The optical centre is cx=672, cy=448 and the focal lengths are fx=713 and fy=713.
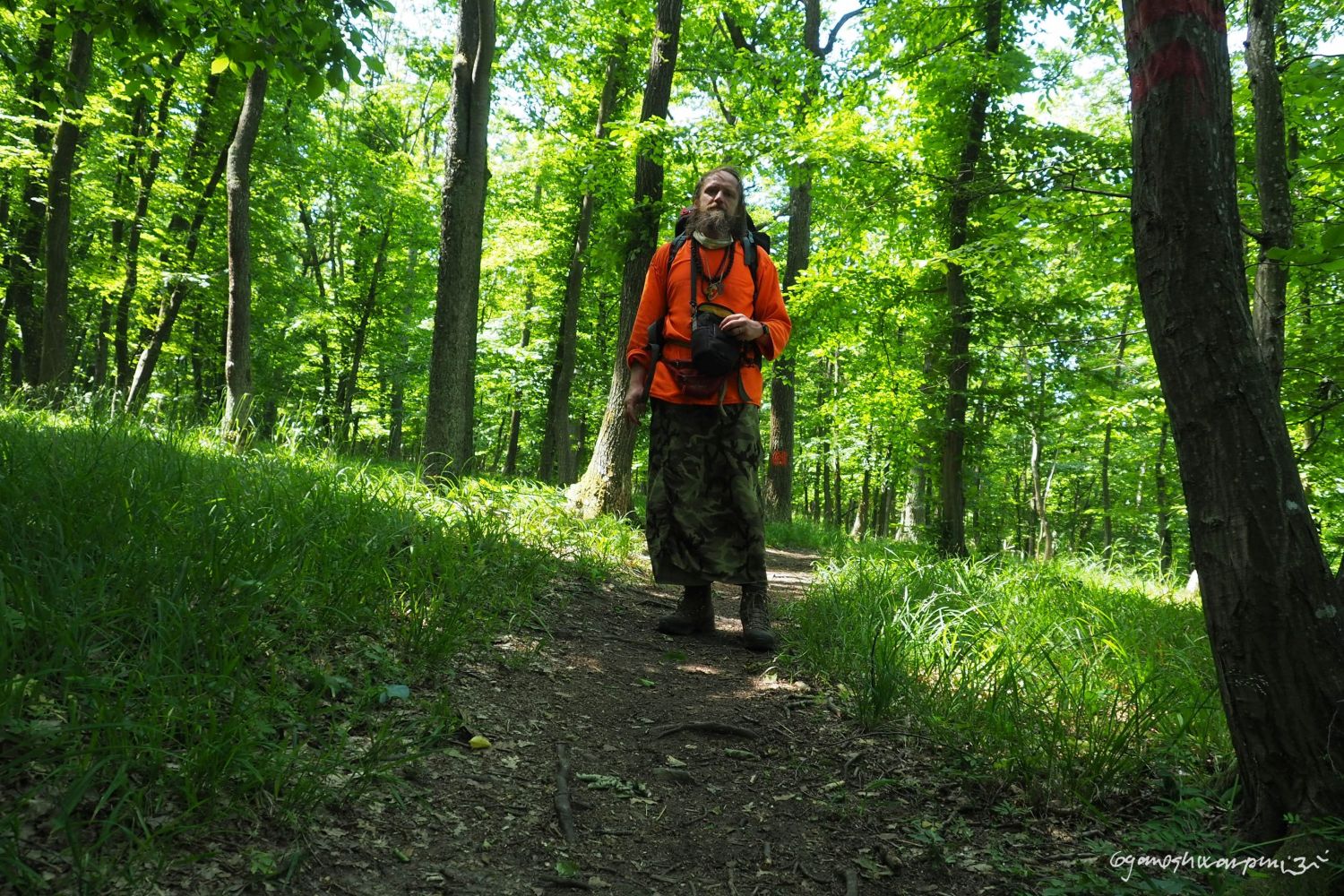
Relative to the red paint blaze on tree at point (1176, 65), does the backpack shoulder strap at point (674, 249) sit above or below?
above

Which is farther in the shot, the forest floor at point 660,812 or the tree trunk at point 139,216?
the tree trunk at point 139,216

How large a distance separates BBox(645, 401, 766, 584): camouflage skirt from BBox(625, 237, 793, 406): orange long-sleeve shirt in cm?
11

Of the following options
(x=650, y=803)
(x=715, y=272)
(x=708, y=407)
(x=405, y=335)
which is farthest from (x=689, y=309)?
(x=405, y=335)

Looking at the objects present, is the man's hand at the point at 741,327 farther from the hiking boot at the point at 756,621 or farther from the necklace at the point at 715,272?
the hiking boot at the point at 756,621

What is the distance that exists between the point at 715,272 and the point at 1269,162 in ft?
11.3

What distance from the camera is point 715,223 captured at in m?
3.79

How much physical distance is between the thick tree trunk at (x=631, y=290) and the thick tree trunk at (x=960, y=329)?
327cm

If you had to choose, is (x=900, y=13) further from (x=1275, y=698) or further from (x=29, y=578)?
(x=29, y=578)

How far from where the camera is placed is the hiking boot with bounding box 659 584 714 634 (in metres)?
3.95

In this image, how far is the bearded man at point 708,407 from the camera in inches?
148

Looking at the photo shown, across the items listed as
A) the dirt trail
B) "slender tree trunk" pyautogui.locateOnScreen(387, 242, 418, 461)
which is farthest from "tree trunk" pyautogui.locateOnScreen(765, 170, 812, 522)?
"slender tree trunk" pyautogui.locateOnScreen(387, 242, 418, 461)

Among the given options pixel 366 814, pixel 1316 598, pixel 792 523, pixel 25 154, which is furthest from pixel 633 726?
pixel 25 154

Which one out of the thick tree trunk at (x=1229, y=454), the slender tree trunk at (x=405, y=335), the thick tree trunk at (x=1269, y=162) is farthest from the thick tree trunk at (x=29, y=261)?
the thick tree trunk at (x=1269, y=162)

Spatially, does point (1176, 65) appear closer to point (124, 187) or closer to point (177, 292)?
point (177, 292)
